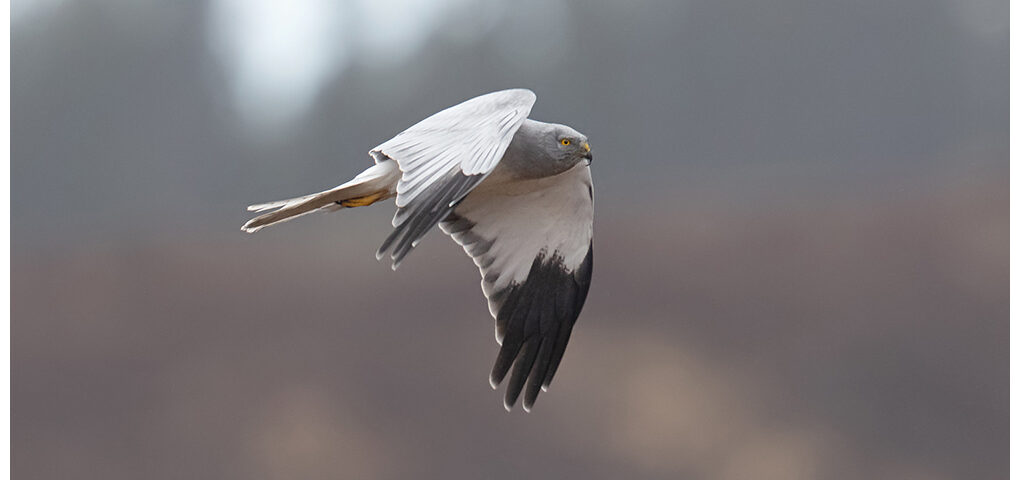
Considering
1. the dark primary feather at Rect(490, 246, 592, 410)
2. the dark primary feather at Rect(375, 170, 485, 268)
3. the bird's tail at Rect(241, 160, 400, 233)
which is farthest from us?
the dark primary feather at Rect(490, 246, 592, 410)

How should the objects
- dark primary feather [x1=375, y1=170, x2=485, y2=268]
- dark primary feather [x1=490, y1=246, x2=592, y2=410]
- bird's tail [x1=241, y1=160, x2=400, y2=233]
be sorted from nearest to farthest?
1. dark primary feather [x1=375, y1=170, x2=485, y2=268]
2. bird's tail [x1=241, y1=160, x2=400, y2=233]
3. dark primary feather [x1=490, y1=246, x2=592, y2=410]

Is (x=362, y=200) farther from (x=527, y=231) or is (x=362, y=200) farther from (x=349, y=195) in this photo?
(x=527, y=231)

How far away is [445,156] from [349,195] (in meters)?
0.39

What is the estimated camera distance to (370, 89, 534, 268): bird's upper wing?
1907 mm

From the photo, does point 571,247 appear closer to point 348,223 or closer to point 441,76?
point 441,76

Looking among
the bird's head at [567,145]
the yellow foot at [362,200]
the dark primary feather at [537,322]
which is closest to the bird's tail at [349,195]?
the yellow foot at [362,200]

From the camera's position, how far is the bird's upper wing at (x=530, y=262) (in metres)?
2.66

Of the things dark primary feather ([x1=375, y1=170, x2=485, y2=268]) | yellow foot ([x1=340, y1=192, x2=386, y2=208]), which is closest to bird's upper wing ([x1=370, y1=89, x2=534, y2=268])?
dark primary feather ([x1=375, y1=170, x2=485, y2=268])

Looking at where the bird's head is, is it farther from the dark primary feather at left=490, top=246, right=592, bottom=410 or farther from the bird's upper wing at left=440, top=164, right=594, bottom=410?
the dark primary feather at left=490, top=246, right=592, bottom=410

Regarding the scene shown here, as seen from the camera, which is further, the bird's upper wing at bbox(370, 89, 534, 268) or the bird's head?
the bird's head

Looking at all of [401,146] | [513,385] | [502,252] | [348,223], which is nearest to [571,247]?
[502,252]

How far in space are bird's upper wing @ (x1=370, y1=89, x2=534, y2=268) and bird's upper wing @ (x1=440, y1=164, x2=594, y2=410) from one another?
0.44 metres

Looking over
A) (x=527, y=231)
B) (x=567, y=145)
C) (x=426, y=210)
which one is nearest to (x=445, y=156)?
(x=426, y=210)

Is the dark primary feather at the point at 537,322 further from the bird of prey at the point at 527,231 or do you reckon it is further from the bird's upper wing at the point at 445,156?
the bird's upper wing at the point at 445,156
